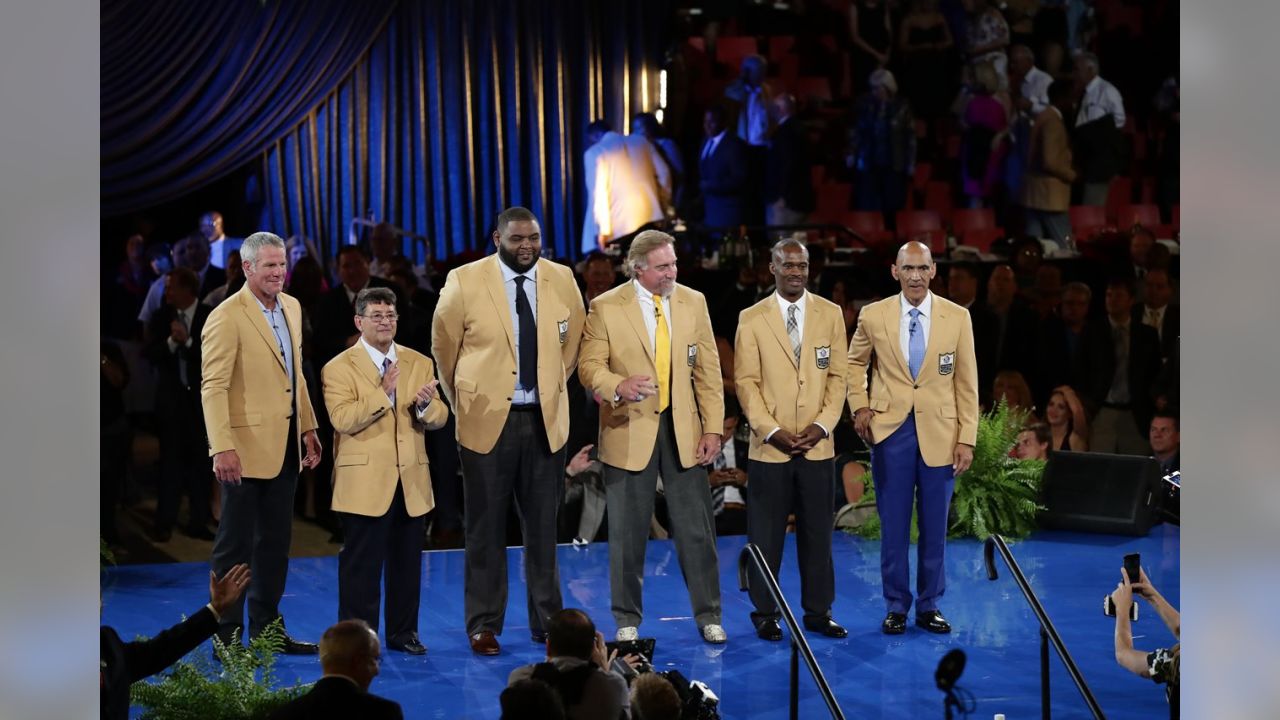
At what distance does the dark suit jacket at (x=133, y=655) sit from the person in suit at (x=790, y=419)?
2441mm

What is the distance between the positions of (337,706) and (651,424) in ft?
8.32

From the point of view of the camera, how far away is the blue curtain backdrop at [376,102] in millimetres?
9547

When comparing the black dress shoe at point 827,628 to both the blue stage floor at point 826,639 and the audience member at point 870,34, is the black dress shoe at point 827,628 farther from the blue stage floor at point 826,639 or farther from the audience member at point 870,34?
the audience member at point 870,34

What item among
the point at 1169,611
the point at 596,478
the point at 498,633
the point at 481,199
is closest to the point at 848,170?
the point at 481,199

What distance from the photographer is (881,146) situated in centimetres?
1138

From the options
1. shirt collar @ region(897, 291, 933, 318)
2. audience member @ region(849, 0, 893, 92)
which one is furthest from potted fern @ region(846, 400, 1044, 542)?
audience member @ region(849, 0, 893, 92)

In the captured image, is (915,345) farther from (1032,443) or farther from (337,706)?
(337,706)

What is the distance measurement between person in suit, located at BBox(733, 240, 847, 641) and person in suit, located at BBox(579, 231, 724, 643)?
0.19 meters

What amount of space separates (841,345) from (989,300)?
3.88m

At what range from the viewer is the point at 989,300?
997 centimetres

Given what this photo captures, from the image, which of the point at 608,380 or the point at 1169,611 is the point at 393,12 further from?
the point at 1169,611

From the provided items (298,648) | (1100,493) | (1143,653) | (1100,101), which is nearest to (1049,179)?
(1100,101)

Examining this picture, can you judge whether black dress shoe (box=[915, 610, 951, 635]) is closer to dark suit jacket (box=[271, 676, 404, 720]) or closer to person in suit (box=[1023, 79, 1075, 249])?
dark suit jacket (box=[271, 676, 404, 720])

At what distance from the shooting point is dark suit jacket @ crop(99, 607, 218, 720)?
14.0 ft
